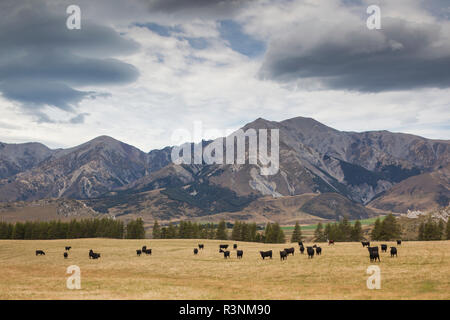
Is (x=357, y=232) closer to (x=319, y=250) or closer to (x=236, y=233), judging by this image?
(x=236, y=233)

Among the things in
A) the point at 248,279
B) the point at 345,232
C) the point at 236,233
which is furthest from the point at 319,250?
the point at 236,233

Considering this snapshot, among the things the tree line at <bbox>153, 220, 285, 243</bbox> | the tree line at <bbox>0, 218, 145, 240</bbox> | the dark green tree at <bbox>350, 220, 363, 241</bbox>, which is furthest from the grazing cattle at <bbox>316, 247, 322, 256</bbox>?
the tree line at <bbox>0, 218, 145, 240</bbox>

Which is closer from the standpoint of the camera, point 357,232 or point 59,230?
point 357,232

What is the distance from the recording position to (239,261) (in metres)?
61.5

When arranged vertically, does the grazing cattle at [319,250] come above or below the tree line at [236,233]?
above

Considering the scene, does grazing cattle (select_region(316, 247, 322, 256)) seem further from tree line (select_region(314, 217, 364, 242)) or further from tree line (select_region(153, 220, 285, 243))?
tree line (select_region(153, 220, 285, 243))

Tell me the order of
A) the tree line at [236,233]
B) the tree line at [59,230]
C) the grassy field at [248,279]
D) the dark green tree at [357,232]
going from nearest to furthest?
the grassy field at [248,279] → the dark green tree at [357,232] → the tree line at [236,233] → the tree line at [59,230]

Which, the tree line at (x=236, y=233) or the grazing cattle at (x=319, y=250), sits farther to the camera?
the tree line at (x=236, y=233)

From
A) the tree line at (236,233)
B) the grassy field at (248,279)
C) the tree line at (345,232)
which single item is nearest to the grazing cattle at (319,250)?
the grassy field at (248,279)

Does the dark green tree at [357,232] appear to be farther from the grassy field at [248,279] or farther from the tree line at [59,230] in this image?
the tree line at [59,230]

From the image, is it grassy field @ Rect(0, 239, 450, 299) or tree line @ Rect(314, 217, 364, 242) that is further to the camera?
tree line @ Rect(314, 217, 364, 242)

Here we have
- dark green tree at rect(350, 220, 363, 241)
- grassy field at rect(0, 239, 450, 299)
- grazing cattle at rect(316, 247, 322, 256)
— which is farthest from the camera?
dark green tree at rect(350, 220, 363, 241)

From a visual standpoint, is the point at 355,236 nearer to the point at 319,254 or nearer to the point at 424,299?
the point at 319,254
